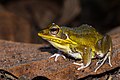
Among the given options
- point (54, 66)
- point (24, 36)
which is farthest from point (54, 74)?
point (24, 36)

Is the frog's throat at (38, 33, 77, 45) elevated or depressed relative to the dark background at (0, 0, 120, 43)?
depressed

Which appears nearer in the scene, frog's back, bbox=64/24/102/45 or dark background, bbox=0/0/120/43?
frog's back, bbox=64/24/102/45

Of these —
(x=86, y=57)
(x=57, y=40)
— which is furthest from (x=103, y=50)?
(x=57, y=40)

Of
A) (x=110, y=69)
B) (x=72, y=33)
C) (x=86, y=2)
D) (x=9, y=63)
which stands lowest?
(x=110, y=69)

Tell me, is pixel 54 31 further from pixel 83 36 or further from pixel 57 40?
pixel 83 36

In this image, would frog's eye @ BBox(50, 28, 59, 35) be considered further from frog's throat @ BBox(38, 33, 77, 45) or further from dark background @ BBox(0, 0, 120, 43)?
dark background @ BBox(0, 0, 120, 43)

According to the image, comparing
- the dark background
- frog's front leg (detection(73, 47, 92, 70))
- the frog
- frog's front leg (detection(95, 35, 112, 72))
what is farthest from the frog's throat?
the dark background

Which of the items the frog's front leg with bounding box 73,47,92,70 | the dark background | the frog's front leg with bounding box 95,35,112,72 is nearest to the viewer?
the frog's front leg with bounding box 73,47,92,70

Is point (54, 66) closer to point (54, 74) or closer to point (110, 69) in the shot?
point (54, 74)
